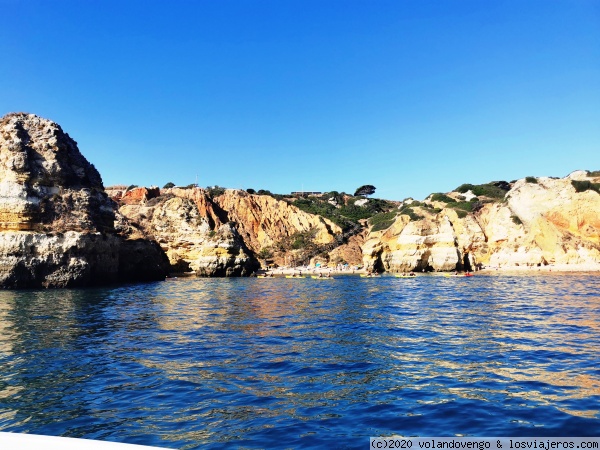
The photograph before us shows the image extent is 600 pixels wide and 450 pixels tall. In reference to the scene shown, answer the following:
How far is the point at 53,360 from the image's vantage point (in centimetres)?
1261

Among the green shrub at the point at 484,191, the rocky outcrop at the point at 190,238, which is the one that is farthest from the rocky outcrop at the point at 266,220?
the green shrub at the point at 484,191

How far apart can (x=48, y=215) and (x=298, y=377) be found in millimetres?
36484

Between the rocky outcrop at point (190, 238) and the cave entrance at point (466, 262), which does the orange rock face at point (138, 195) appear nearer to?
the rocky outcrop at point (190, 238)

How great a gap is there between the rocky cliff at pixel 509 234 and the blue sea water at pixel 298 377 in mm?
42186

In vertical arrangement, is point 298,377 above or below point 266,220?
below

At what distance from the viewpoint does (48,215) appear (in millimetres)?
38812

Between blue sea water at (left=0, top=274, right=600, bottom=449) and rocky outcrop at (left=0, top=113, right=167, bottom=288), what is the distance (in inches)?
705

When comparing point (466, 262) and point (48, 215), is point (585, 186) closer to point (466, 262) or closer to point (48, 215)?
point (466, 262)

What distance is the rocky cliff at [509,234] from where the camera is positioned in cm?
5799

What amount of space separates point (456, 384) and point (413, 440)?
3.47 metres

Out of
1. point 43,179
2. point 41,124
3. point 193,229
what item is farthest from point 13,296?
point 193,229

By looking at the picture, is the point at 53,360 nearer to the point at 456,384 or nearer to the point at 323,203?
the point at 456,384

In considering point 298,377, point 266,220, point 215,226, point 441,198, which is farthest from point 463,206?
point 298,377

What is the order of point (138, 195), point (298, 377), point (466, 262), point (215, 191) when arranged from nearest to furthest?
point (298, 377), point (466, 262), point (138, 195), point (215, 191)
